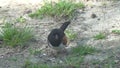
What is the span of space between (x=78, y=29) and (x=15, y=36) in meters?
1.32

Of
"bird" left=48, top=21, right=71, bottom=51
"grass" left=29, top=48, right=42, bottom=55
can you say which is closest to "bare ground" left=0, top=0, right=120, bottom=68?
"grass" left=29, top=48, right=42, bottom=55

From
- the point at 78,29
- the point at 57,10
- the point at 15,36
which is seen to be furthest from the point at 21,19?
the point at 78,29

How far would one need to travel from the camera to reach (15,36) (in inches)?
282

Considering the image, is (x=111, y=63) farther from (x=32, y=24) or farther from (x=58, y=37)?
(x=32, y=24)

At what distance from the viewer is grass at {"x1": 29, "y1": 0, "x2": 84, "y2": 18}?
27.0ft

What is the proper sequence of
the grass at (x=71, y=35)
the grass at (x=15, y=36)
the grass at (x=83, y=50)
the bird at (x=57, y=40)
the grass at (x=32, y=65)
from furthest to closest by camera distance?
1. the grass at (x=71, y=35)
2. the grass at (x=15, y=36)
3. the grass at (x=83, y=50)
4. the bird at (x=57, y=40)
5. the grass at (x=32, y=65)

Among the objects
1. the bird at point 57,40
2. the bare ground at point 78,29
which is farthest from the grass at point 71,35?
the bird at point 57,40

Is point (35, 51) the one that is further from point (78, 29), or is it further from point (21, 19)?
point (21, 19)

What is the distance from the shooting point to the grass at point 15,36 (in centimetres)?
714

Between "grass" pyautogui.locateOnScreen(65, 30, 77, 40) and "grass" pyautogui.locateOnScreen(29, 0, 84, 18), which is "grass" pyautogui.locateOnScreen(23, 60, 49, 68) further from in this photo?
"grass" pyautogui.locateOnScreen(29, 0, 84, 18)

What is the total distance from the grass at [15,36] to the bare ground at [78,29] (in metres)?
0.11

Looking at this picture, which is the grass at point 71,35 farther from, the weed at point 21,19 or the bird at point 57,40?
the weed at point 21,19

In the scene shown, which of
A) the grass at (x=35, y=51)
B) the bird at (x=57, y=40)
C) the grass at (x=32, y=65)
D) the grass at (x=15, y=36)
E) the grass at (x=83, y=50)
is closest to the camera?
the grass at (x=32, y=65)

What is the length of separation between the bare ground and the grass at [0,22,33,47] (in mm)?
109
